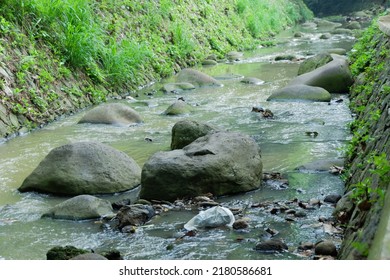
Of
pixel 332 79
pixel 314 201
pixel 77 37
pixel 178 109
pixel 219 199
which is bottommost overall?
pixel 178 109

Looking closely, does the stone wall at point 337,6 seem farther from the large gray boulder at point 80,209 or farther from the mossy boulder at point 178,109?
the large gray boulder at point 80,209

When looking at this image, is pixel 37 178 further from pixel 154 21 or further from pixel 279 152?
pixel 154 21

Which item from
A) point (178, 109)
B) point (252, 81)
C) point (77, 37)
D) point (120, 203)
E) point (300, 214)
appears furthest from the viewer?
point (252, 81)

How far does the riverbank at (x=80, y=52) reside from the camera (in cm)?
874

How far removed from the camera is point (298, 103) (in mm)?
9859

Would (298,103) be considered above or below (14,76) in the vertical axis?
below

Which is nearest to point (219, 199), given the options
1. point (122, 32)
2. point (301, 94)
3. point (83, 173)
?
point (83, 173)

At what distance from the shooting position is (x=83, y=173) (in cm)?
568

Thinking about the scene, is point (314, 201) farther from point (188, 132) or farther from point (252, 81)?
point (252, 81)

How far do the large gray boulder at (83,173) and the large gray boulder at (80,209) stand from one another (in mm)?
556

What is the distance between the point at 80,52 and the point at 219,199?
584 centimetres

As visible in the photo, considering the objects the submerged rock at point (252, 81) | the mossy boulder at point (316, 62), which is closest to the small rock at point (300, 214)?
the submerged rock at point (252, 81)
